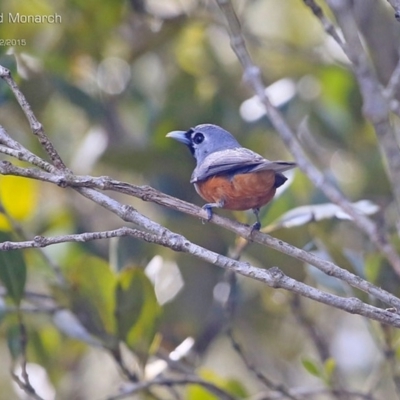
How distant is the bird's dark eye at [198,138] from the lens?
4.11 meters

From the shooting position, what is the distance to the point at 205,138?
13.6ft

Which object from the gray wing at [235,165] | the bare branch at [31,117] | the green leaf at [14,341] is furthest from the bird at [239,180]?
the green leaf at [14,341]

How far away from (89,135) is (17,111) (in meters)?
0.48

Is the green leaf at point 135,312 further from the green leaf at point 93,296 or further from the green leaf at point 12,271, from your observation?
the green leaf at point 12,271

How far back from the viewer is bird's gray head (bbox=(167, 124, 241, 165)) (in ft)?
13.4

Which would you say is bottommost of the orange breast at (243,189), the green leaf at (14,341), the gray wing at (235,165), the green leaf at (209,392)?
the green leaf at (209,392)

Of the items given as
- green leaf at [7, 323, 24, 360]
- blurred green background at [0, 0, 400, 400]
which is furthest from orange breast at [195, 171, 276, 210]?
green leaf at [7, 323, 24, 360]

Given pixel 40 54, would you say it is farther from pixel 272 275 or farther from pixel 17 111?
pixel 272 275

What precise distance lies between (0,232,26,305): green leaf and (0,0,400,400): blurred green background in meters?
0.33

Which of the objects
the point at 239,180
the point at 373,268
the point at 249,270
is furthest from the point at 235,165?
the point at 249,270

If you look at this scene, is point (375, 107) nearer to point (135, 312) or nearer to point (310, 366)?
point (310, 366)

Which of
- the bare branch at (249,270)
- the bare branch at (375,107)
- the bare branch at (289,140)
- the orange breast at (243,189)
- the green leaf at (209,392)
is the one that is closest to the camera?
the bare branch at (375,107)

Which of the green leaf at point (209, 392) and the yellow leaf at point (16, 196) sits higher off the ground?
the yellow leaf at point (16, 196)

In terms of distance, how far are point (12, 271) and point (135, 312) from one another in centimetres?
57
